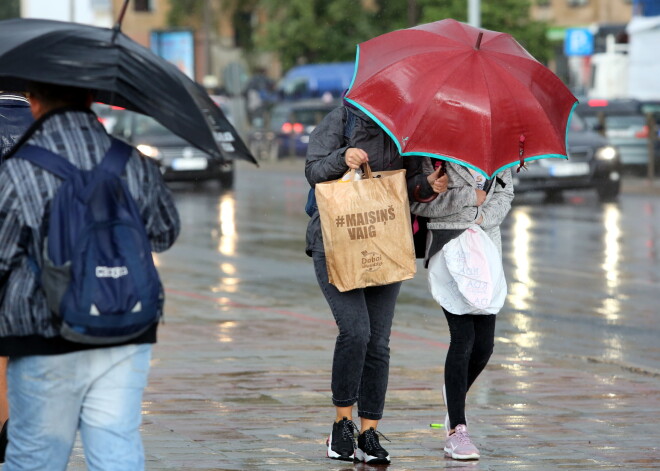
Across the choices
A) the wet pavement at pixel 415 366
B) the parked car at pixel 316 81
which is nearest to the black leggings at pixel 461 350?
the wet pavement at pixel 415 366

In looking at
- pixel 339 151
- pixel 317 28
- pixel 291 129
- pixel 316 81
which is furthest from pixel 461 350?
pixel 317 28

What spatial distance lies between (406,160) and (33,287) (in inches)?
94.7

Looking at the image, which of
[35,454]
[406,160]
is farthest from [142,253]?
[406,160]

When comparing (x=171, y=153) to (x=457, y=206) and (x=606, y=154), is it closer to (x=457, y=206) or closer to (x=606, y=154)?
(x=606, y=154)

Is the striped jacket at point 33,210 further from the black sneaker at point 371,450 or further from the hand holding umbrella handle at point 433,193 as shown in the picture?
the black sneaker at point 371,450

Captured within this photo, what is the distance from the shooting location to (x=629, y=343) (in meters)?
9.88

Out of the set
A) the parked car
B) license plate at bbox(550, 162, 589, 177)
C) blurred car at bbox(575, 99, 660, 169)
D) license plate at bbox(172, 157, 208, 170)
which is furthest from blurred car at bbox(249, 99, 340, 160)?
license plate at bbox(550, 162, 589, 177)

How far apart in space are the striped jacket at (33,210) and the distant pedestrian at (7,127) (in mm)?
1836

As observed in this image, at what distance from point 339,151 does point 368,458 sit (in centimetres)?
127

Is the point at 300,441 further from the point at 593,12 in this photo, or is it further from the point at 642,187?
the point at 593,12

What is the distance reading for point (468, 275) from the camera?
6.00 metres

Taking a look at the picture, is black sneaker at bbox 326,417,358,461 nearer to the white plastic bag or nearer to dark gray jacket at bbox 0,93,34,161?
the white plastic bag

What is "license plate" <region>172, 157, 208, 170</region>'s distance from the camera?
2714cm

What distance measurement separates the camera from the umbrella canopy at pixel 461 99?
556 cm
